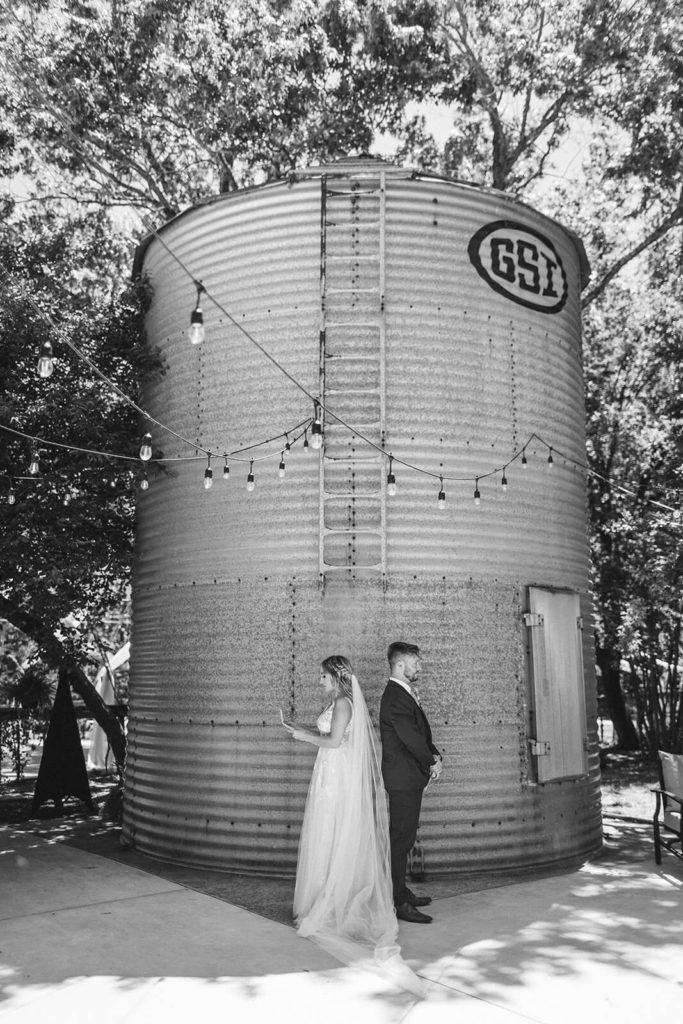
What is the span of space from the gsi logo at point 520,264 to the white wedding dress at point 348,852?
14.3ft

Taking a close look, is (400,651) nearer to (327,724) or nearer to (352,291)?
(327,724)

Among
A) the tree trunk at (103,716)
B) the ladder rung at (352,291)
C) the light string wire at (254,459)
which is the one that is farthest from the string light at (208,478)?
the tree trunk at (103,716)

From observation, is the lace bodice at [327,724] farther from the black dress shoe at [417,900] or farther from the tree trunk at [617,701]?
the tree trunk at [617,701]

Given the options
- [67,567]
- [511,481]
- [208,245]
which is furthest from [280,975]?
[208,245]

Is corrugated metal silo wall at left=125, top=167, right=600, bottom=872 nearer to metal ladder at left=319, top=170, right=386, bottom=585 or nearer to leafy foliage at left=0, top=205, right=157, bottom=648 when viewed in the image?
metal ladder at left=319, top=170, right=386, bottom=585

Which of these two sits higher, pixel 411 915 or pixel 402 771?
pixel 402 771

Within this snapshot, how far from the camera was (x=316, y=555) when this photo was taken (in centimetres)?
782

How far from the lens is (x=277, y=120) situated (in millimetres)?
14680

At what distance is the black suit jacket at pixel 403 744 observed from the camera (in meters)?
6.39

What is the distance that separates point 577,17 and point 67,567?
41.3ft

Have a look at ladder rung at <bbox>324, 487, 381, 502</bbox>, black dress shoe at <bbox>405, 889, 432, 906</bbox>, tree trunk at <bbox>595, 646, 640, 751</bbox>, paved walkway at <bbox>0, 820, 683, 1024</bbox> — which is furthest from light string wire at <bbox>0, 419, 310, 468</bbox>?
tree trunk at <bbox>595, 646, 640, 751</bbox>

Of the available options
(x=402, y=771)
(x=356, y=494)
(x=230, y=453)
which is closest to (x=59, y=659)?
(x=230, y=453)

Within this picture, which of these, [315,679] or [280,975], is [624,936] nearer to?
[280,975]

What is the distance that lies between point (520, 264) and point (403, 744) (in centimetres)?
500
